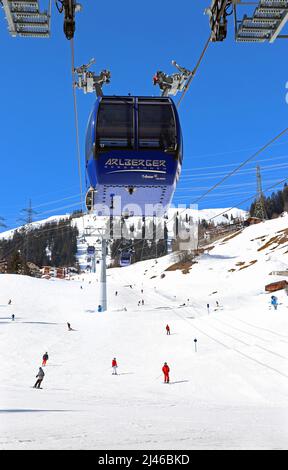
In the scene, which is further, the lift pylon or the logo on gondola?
the logo on gondola

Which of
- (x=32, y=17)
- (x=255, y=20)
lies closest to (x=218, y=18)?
(x=255, y=20)

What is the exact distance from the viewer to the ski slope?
7660 mm

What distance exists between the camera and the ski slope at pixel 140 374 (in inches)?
302

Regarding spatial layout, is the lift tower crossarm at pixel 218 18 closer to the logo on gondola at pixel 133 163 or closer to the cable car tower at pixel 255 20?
the cable car tower at pixel 255 20

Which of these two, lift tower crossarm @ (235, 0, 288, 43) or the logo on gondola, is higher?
lift tower crossarm @ (235, 0, 288, 43)

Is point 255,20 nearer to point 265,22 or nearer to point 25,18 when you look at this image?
point 265,22

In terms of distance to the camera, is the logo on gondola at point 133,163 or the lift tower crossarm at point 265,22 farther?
the logo on gondola at point 133,163

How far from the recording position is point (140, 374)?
21.0m

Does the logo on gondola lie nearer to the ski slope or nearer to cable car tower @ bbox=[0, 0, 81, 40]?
cable car tower @ bbox=[0, 0, 81, 40]

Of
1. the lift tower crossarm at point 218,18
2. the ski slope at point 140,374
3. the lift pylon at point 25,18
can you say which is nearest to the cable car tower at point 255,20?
the lift tower crossarm at point 218,18

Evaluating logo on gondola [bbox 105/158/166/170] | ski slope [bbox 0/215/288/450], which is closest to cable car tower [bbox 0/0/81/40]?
logo on gondola [bbox 105/158/166/170]

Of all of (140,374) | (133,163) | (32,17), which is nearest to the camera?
(32,17)

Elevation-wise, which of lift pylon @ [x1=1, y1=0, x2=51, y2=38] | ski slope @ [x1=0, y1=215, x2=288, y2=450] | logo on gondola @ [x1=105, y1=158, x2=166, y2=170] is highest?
lift pylon @ [x1=1, y1=0, x2=51, y2=38]

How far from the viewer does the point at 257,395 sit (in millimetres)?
16641
